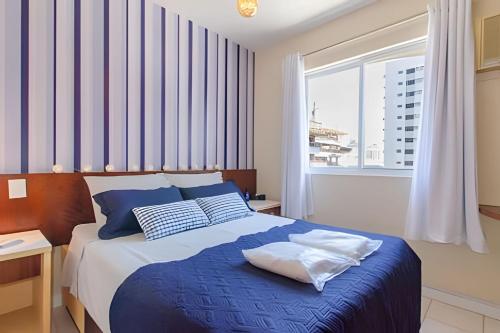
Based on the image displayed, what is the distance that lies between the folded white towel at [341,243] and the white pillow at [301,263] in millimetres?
59

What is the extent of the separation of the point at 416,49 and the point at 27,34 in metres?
3.07

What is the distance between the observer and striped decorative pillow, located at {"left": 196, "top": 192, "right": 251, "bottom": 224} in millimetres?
2127

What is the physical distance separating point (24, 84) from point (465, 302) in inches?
142

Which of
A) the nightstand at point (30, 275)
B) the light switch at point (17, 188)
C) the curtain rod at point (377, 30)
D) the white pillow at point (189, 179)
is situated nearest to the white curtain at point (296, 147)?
the curtain rod at point (377, 30)

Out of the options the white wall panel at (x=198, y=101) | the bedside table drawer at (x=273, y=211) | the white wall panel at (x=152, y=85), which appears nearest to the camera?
the white wall panel at (x=152, y=85)

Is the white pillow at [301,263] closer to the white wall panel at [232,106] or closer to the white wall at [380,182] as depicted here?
the white wall at [380,182]

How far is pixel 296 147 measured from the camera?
2.97 meters

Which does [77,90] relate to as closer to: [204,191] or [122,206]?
[122,206]

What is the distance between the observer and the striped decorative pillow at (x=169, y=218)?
1724 mm

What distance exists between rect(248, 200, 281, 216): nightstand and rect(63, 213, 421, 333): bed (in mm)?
1155

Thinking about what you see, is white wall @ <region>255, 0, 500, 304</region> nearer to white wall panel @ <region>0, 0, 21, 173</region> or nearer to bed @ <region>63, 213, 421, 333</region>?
bed @ <region>63, 213, 421, 333</region>

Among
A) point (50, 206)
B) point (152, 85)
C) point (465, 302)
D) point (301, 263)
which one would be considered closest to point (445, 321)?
point (465, 302)

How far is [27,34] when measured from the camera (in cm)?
190

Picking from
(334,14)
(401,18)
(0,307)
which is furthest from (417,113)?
(0,307)
